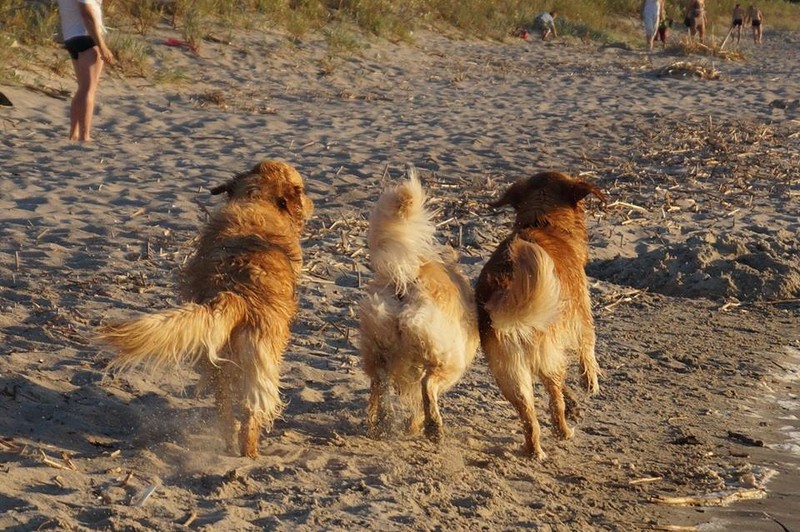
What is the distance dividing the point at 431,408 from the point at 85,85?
668 centimetres

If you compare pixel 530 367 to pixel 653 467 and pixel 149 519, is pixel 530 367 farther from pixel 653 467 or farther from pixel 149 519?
pixel 149 519

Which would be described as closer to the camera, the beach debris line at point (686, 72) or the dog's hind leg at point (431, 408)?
the dog's hind leg at point (431, 408)

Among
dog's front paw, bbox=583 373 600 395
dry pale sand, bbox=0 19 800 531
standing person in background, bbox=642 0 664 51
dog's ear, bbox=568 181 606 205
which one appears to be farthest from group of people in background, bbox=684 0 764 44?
dog's front paw, bbox=583 373 600 395

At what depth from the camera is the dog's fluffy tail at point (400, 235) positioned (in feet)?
16.7

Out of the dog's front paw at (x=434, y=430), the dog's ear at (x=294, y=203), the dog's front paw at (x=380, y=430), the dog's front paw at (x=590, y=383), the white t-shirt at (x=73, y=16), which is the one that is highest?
the white t-shirt at (x=73, y=16)

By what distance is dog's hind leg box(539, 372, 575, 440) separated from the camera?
561 cm

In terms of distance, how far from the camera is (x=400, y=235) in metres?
5.14

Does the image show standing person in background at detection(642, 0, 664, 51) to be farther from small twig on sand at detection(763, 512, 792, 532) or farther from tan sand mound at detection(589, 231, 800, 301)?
small twig on sand at detection(763, 512, 792, 532)

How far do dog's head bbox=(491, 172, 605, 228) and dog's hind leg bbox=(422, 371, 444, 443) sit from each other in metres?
1.31

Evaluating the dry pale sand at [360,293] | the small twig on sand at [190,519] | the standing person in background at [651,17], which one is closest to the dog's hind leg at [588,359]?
the dry pale sand at [360,293]

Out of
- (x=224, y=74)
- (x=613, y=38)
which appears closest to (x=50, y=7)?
(x=224, y=74)

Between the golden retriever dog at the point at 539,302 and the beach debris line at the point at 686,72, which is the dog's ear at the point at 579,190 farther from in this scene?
the beach debris line at the point at 686,72

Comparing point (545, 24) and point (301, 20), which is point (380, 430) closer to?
point (301, 20)

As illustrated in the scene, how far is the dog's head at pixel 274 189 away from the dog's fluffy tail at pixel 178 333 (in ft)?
3.96
